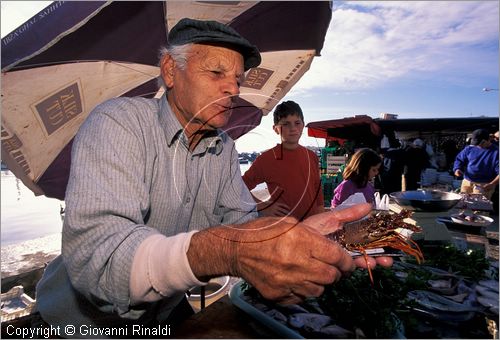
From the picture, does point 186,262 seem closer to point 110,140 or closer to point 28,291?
point 110,140

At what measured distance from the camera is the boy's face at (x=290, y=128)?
123 inches

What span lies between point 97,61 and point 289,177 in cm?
265

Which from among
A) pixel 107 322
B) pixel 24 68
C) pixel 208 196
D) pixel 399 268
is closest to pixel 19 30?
pixel 24 68

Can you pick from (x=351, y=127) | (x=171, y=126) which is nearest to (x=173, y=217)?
(x=171, y=126)

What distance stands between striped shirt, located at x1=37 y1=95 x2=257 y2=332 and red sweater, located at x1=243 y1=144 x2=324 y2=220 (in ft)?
4.35

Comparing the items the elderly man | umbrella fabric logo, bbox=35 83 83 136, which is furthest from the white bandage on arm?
umbrella fabric logo, bbox=35 83 83 136

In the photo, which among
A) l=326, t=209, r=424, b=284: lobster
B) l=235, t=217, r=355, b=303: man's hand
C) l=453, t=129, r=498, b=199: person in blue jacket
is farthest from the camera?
l=453, t=129, r=498, b=199: person in blue jacket

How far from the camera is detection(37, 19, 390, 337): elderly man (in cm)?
97

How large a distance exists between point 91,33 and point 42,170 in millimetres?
1973

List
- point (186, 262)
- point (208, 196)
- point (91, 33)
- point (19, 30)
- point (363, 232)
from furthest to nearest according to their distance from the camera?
point (91, 33) < point (19, 30) < point (363, 232) < point (208, 196) < point (186, 262)

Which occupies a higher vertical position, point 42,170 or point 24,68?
point 24,68

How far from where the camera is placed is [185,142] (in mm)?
1866

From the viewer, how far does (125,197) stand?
118 cm

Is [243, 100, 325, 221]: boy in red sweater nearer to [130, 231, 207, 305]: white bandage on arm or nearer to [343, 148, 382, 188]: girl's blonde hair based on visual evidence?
[343, 148, 382, 188]: girl's blonde hair
